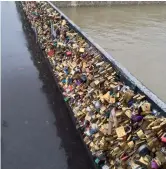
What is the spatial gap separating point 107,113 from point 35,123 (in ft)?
7.64

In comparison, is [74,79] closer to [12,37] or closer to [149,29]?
[12,37]

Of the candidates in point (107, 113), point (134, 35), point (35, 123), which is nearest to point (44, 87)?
point (35, 123)

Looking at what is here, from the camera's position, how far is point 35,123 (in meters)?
6.09

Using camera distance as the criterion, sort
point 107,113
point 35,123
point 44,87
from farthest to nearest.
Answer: point 44,87, point 35,123, point 107,113

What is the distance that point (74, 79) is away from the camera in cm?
611

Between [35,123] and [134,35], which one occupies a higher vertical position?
[35,123]

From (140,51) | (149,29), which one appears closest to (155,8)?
(149,29)

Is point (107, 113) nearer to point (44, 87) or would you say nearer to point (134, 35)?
point (44, 87)

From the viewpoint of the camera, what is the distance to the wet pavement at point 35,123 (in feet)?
16.3

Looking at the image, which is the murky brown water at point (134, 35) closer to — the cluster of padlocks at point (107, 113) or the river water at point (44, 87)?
the river water at point (44, 87)

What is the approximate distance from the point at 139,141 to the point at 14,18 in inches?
635

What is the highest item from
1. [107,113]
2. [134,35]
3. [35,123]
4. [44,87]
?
[107,113]

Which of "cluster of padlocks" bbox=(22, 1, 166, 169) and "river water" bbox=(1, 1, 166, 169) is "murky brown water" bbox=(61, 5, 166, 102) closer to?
"river water" bbox=(1, 1, 166, 169)

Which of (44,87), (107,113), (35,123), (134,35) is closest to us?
(107,113)
